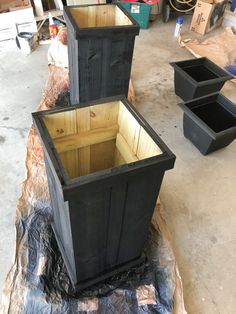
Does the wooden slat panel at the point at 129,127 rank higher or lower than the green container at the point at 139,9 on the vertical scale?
higher

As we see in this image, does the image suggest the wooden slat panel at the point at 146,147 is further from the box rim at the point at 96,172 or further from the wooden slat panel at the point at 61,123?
the wooden slat panel at the point at 61,123

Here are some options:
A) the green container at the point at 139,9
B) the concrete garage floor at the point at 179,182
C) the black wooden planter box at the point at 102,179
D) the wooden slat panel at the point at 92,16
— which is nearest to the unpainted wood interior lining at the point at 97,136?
the black wooden planter box at the point at 102,179

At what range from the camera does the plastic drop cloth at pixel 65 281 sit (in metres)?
1.04

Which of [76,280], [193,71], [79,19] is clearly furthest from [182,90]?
[76,280]

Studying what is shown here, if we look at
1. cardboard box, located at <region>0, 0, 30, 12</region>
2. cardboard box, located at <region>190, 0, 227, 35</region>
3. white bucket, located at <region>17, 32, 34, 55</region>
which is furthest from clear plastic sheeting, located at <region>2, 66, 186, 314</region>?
cardboard box, located at <region>190, 0, 227, 35</region>

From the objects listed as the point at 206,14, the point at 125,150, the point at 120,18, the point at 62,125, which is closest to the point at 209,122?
the point at 120,18

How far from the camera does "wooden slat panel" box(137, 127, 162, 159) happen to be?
84 cm

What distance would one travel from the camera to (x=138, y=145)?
0.93 metres

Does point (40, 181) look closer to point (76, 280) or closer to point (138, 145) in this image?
point (76, 280)

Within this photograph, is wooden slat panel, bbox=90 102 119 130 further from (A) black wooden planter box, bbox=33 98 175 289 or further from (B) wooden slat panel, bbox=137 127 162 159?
(B) wooden slat panel, bbox=137 127 162 159

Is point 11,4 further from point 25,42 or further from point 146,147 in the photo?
point 146,147

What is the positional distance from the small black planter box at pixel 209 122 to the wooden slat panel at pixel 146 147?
840 mm

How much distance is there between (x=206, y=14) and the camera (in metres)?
3.07

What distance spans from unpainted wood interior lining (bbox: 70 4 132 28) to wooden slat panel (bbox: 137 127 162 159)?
106 centimetres
